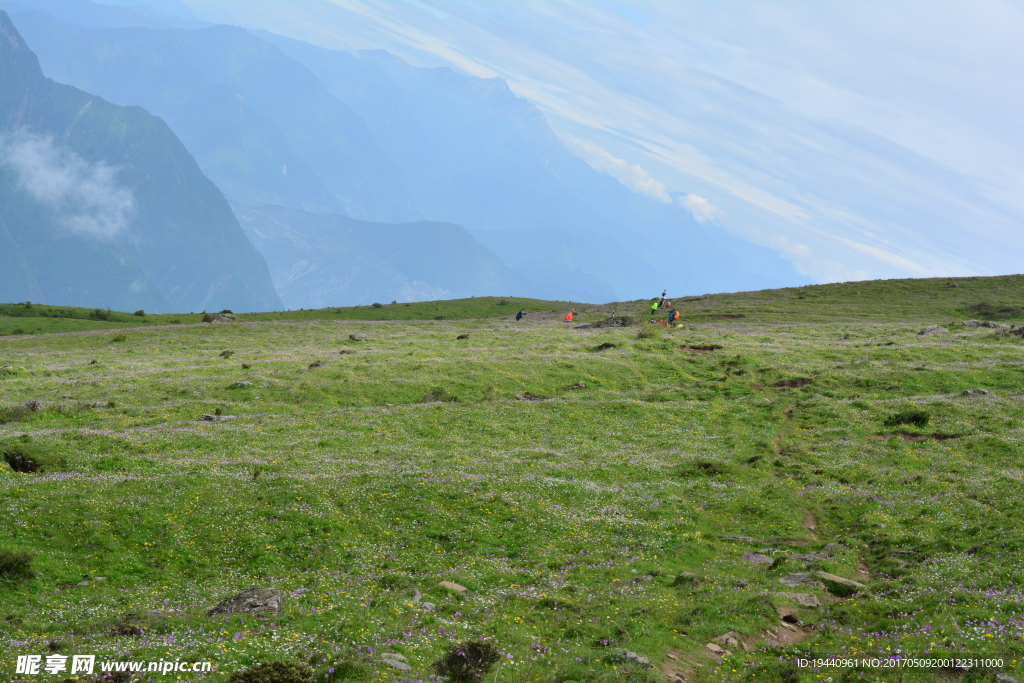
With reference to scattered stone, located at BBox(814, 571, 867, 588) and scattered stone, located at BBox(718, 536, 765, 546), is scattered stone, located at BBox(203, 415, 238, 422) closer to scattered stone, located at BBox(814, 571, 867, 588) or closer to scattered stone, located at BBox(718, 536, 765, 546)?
scattered stone, located at BBox(718, 536, 765, 546)

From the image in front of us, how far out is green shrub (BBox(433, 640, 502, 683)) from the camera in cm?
1466

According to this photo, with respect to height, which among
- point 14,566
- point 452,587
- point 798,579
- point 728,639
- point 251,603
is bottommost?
point 728,639

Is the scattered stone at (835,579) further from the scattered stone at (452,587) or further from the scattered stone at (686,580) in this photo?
the scattered stone at (452,587)

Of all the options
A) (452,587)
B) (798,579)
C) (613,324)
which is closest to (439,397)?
(452,587)

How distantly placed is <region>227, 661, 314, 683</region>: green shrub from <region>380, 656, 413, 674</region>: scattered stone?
76.1 inches

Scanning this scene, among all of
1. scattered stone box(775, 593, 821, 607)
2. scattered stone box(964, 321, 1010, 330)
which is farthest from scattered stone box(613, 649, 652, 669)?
scattered stone box(964, 321, 1010, 330)

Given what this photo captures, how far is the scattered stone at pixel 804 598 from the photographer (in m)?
19.8

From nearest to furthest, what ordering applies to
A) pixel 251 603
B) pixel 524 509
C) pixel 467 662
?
pixel 467 662, pixel 251 603, pixel 524 509

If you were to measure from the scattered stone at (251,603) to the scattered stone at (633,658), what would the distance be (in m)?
9.73

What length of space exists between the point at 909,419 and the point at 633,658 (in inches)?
1458

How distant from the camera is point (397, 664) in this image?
14680 mm

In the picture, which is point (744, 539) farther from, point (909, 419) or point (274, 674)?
point (909, 419)

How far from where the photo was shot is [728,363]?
64938 millimetres

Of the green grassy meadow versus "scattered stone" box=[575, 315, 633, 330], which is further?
"scattered stone" box=[575, 315, 633, 330]
